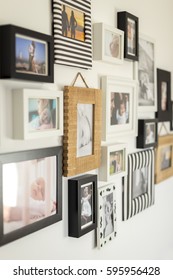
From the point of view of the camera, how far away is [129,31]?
2.00m

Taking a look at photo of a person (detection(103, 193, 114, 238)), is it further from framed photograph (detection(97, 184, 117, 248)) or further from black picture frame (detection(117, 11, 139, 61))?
black picture frame (detection(117, 11, 139, 61))

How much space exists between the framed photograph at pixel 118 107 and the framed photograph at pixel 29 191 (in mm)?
414

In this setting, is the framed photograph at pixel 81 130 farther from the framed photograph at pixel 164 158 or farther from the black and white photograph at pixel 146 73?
the framed photograph at pixel 164 158

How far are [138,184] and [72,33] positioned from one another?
39.3 inches

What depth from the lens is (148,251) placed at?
2393 mm

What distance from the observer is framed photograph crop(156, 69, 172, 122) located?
8.18 ft

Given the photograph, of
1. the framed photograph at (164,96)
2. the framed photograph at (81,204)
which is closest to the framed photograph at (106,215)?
the framed photograph at (81,204)

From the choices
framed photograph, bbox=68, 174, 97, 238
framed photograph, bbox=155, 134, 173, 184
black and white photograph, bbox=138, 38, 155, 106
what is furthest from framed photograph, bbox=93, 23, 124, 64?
framed photograph, bbox=155, 134, 173, 184

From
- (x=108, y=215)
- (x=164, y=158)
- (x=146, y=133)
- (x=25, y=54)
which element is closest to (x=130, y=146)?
(x=146, y=133)

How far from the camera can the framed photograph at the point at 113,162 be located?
181 cm

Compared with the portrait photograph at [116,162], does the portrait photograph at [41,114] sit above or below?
above

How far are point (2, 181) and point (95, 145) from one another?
597 mm

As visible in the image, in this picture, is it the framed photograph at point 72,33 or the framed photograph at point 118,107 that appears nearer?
the framed photograph at point 72,33
